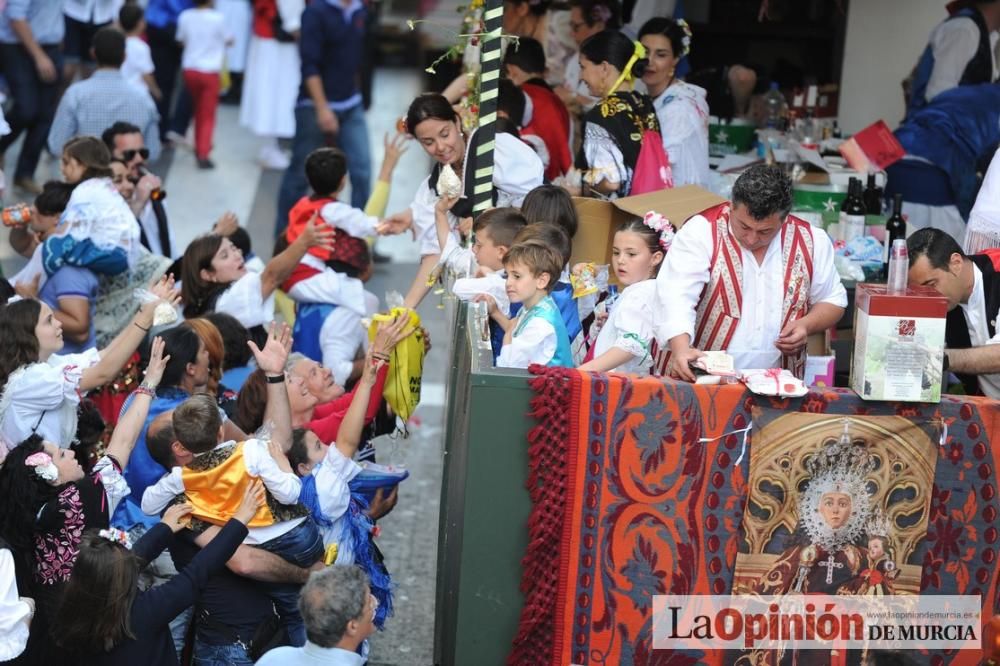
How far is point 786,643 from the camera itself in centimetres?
452

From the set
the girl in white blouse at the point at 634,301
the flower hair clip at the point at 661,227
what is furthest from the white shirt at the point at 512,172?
the flower hair clip at the point at 661,227

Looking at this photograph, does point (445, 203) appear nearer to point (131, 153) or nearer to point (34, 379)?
point (34, 379)

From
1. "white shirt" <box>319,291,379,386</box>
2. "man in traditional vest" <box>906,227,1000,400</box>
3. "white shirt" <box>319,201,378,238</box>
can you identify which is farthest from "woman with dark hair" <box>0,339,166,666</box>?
"man in traditional vest" <box>906,227,1000,400</box>

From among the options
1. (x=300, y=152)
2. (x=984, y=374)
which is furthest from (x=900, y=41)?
(x=984, y=374)

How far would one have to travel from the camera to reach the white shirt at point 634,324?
201 inches

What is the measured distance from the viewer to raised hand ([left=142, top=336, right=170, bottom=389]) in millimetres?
5607

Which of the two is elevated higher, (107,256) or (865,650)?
(107,256)

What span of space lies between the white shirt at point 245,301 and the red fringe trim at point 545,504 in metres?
2.97

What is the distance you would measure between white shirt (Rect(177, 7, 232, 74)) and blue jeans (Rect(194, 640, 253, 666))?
363 inches

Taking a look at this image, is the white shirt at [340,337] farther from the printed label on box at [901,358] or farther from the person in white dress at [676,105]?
the printed label on box at [901,358]

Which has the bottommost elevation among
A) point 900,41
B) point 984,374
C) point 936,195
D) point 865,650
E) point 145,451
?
point 865,650

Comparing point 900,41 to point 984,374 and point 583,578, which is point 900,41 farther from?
point 583,578

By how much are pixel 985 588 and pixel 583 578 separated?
1.30 metres

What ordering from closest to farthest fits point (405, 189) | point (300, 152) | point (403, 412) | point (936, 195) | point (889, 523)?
point (889, 523) < point (403, 412) < point (936, 195) < point (300, 152) < point (405, 189)
